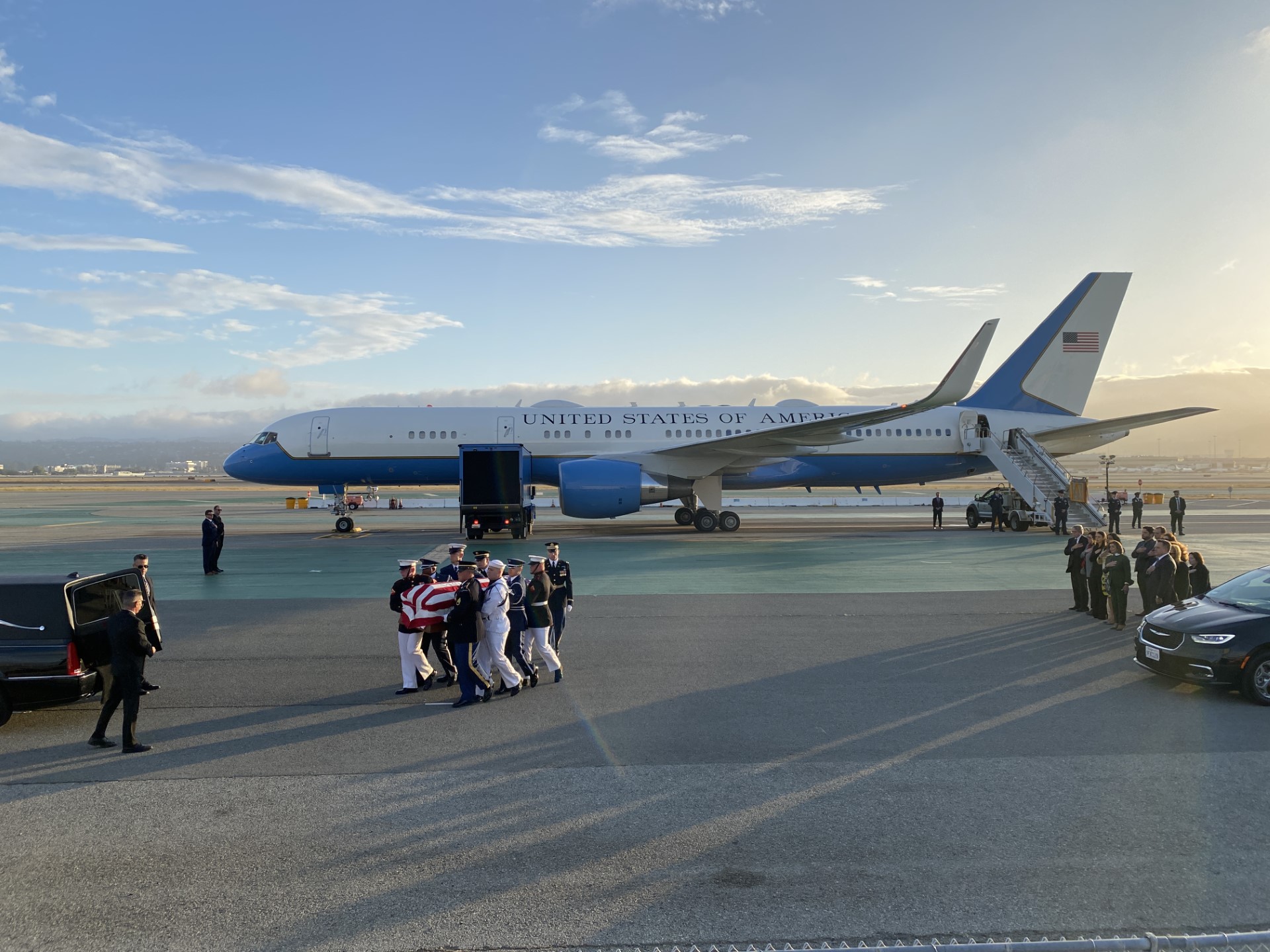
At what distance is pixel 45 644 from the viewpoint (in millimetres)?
8727

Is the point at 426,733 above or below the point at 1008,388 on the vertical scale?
below

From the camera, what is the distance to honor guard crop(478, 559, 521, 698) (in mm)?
9695

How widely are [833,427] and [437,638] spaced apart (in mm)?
19590

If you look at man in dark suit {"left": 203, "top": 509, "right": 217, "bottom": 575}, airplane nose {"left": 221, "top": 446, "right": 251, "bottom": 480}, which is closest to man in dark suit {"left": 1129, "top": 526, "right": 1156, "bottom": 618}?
man in dark suit {"left": 203, "top": 509, "right": 217, "bottom": 575}

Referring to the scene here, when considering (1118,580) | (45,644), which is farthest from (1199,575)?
(45,644)

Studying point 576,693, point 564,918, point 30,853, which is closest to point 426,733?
point 576,693

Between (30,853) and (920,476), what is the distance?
31.4 meters

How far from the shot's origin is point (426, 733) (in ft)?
28.1

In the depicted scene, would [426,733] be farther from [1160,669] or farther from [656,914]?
[1160,669]

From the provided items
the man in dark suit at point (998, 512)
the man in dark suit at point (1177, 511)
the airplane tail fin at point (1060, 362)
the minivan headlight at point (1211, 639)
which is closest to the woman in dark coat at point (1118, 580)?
the minivan headlight at point (1211, 639)

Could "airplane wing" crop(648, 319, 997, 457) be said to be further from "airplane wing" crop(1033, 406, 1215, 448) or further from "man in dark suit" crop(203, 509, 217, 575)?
"man in dark suit" crop(203, 509, 217, 575)

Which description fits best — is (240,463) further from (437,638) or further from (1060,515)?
(1060,515)

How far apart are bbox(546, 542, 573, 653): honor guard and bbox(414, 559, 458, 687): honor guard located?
53.1 inches

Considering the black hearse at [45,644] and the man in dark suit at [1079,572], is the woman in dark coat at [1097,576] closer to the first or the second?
the man in dark suit at [1079,572]
